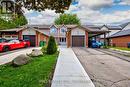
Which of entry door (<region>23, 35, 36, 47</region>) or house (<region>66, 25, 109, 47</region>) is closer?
entry door (<region>23, 35, 36, 47</region>)

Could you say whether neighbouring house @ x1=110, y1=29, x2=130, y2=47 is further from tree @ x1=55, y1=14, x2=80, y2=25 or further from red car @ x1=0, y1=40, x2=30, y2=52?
tree @ x1=55, y1=14, x2=80, y2=25

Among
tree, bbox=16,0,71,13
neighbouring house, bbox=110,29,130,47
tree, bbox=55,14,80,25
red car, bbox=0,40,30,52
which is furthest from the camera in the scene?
tree, bbox=55,14,80,25

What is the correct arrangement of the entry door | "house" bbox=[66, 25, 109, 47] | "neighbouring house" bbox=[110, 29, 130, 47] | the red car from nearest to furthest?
1. the red car
2. "neighbouring house" bbox=[110, 29, 130, 47]
3. the entry door
4. "house" bbox=[66, 25, 109, 47]

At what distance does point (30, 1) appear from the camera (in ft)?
44.0

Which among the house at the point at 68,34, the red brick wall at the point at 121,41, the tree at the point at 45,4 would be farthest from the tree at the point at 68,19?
the tree at the point at 45,4

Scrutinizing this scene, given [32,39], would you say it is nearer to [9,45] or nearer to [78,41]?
[78,41]

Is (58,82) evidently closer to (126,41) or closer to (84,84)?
(84,84)

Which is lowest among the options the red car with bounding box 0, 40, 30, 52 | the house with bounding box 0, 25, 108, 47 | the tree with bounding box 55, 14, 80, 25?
the red car with bounding box 0, 40, 30, 52

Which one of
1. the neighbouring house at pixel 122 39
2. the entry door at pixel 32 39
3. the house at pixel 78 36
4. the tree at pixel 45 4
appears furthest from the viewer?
the house at pixel 78 36

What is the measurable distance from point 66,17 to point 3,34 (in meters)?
56.1

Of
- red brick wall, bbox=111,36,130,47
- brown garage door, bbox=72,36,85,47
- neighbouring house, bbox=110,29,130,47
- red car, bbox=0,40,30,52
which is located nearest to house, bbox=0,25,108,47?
brown garage door, bbox=72,36,85,47

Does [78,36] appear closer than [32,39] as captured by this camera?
No

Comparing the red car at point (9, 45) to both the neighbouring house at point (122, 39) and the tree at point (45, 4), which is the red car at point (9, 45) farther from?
the neighbouring house at point (122, 39)

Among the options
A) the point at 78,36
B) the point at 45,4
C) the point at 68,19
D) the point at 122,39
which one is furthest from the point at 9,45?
the point at 68,19
